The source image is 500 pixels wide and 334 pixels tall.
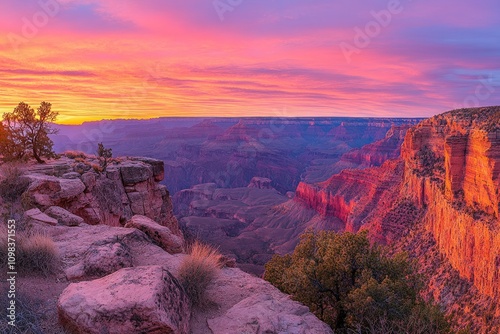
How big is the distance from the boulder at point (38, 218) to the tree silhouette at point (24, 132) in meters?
9.09

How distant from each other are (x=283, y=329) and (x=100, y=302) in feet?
10.5

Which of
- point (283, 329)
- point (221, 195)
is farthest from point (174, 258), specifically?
point (221, 195)

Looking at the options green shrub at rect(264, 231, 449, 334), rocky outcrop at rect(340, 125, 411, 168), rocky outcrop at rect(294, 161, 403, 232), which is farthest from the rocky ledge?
rocky outcrop at rect(340, 125, 411, 168)

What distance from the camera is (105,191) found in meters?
19.3

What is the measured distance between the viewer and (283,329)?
6.44 metres

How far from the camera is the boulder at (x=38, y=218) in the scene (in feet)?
37.8

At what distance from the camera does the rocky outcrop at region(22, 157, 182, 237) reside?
14680 mm

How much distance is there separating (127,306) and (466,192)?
34618 mm

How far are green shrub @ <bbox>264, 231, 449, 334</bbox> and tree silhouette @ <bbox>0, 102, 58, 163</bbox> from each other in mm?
16793

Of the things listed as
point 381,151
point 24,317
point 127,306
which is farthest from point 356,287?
point 381,151

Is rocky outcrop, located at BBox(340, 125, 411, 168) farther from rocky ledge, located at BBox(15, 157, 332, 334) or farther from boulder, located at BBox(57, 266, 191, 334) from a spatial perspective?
boulder, located at BBox(57, 266, 191, 334)

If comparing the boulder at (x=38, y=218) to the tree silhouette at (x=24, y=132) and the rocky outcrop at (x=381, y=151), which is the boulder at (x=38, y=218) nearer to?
the tree silhouette at (x=24, y=132)

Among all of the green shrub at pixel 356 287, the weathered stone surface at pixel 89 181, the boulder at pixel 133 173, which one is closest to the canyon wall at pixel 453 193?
the green shrub at pixel 356 287

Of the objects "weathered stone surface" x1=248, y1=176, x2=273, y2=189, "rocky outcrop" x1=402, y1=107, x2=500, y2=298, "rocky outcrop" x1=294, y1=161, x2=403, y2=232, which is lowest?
"weathered stone surface" x1=248, y1=176, x2=273, y2=189
